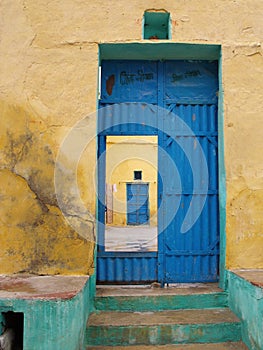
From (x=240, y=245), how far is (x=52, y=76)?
295cm

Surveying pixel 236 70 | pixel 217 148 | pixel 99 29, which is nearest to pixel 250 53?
pixel 236 70

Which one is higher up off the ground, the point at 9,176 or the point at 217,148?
the point at 217,148

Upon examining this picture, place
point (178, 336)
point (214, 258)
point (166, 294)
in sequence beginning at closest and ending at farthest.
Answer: point (178, 336) → point (166, 294) → point (214, 258)

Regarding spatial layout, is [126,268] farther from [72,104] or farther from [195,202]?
[72,104]

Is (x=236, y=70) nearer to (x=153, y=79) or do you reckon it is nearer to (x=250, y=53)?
(x=250, y=53)

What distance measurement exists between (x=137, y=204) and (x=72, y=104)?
11672 millimetres

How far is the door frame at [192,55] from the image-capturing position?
15.3ft

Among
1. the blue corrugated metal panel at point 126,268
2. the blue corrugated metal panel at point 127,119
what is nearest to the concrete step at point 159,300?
the blue corrugated metal panel at point 126,268

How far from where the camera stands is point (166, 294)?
4.46m

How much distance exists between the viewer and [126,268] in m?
4.97

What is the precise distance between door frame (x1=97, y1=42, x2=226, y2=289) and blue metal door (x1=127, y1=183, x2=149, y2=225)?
11093 millimetres

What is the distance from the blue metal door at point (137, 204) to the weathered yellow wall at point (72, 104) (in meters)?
11.3

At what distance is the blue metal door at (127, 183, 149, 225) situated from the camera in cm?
1599

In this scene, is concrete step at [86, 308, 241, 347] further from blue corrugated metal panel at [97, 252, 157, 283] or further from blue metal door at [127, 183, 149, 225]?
blue metal door at [127, 183, 149, 225]
